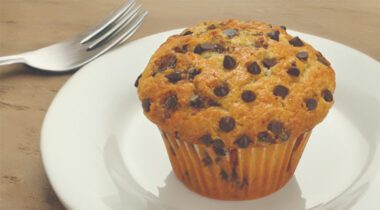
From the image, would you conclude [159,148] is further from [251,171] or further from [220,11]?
[220,11]

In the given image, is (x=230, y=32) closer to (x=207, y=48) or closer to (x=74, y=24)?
(x=207, y=48)

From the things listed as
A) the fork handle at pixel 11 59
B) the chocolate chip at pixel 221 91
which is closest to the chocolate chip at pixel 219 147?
the chocolate chip at pixel 221 91

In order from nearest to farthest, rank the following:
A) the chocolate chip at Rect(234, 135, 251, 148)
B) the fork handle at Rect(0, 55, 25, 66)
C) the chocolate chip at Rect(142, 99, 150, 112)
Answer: the chocolate chip at Rect(234, 135, 251, 148)
the chocolate chip at Rect(142, 99, 150, 112)
the fork handle at Rect(0, 55, 25, 66)

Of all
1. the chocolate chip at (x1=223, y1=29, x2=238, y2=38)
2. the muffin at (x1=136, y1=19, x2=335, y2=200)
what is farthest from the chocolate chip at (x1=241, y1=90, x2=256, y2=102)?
the chocolate chip at (x1=223, y1=29, x2=238, y2=38)

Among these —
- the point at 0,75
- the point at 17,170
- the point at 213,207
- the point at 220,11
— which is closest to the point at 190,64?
the point at 213,207

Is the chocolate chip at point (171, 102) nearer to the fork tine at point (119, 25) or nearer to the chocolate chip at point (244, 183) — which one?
the chocolate chip at point (244, 183)

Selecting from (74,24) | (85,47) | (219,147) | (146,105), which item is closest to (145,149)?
(146,105)

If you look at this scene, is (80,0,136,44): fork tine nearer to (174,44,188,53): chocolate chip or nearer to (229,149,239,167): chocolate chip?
(174,44,188,53): chocolate chip
